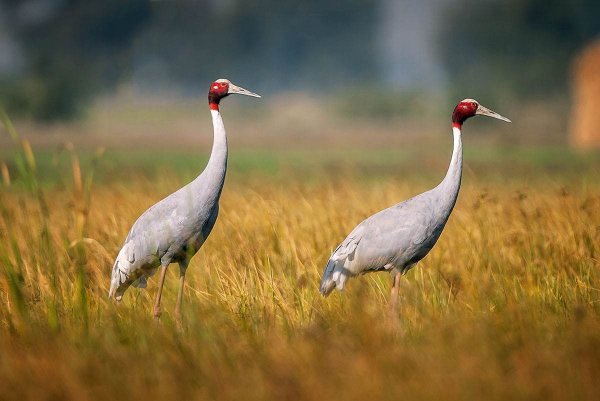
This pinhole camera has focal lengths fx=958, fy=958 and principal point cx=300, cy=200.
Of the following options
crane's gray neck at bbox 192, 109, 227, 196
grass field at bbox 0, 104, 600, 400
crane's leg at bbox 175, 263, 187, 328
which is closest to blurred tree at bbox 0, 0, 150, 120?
grass field at bbox 0, 104, 600, 400

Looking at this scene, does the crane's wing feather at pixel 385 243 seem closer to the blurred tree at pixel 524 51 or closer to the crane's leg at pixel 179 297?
the crane's leg at pixel 179 297

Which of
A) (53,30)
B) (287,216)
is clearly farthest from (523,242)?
(53,30)

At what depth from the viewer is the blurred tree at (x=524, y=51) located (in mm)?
51188

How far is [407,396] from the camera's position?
3033 millimetres

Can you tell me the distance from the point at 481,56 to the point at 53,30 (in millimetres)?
30396

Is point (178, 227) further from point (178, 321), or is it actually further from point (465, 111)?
point (465, 111)

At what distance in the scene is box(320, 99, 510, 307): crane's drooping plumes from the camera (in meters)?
4.66

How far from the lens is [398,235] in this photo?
4.68 meters

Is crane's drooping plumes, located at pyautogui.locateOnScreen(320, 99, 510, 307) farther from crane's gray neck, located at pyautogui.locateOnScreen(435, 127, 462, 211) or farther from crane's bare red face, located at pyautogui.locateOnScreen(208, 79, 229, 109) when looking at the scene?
crane's bare red face, located at pyautogui.locateOnScreen(208, 79, 229, 109)

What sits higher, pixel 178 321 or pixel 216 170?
pixel 216 170

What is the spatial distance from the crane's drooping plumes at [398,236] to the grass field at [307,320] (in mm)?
122

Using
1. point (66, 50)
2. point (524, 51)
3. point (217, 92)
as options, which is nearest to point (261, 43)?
point (66, 50)

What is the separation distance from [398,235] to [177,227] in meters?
1.08

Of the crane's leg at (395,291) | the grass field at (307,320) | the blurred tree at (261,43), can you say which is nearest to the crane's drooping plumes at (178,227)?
the grass field at (307,320)
